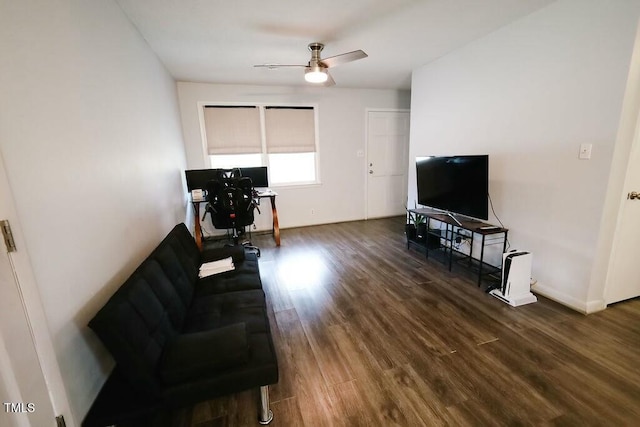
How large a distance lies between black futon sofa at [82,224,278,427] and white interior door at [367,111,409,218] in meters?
4.36

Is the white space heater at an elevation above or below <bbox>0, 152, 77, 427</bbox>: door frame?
below

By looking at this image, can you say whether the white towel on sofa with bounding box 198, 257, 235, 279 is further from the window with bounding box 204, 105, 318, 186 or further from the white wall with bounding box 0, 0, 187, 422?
the window with bounding box 204, 105, 318, 186

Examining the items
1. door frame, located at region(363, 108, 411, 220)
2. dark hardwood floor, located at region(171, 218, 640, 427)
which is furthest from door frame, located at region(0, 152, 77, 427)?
door frame, located at region(363, 108, 411, 220)

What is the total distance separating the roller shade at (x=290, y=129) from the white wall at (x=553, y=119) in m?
2.58

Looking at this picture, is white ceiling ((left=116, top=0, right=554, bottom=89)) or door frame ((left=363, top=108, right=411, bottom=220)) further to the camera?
door frame ((left=363, top=108, right=411, bottom=220))

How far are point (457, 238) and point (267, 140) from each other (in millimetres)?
3480

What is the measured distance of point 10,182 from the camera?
902mm

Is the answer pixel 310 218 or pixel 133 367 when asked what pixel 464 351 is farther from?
pixel 310 218

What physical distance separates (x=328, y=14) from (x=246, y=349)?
105 inches

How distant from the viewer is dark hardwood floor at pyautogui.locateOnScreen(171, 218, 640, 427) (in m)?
1.50

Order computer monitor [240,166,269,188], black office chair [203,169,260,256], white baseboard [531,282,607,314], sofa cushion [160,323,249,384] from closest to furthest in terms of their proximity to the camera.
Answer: sofa cushion [160,323,249,384] → white baseboard [531,282,607,314] → black office chair [203,169,260,256] → computer monitor [240,166,269,188]

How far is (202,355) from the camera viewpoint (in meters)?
1.29

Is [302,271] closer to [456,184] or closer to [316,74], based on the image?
[456,184]

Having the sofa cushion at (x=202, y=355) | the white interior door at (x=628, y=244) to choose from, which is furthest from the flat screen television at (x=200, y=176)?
the white interior door at (x=628, y=244)
